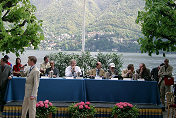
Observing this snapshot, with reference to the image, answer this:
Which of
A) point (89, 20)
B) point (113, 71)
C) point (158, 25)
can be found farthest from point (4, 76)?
point (89, 20)

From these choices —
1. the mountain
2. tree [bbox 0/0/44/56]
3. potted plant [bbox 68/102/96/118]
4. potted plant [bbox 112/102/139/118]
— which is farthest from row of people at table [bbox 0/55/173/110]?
the mountain

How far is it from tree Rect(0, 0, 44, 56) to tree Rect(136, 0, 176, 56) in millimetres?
2977

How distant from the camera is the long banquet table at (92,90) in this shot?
7.66 m

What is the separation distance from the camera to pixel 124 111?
7027 mm

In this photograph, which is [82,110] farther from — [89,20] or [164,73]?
[89,20]

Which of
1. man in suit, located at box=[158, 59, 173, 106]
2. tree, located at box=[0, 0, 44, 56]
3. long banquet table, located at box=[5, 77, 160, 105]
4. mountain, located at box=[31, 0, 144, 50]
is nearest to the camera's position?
long banquet table, located at box=[5, 77, 160, 105]

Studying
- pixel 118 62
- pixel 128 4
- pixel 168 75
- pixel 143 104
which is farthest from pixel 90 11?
pixel 143 104

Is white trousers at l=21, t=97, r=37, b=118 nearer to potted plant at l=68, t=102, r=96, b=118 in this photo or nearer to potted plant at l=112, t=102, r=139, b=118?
potted plant at l=68, t=102, r=96, b=118

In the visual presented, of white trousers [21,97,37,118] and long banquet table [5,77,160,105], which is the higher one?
long banquet table [5,77,160,105]

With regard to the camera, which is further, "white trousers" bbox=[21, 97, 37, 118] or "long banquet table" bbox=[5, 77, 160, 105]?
"long banquet table" bbox=[5, 77, 160, 105]

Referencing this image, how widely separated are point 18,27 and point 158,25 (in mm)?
3890

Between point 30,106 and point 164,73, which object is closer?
point 30,106

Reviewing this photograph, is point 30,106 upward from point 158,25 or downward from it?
downward

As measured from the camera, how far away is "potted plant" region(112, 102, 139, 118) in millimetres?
6973
